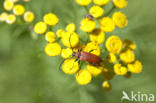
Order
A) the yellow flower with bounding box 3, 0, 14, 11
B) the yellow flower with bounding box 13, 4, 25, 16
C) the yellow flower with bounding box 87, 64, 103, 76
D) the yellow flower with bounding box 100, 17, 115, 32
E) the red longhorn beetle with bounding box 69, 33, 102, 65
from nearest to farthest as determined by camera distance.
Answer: the red longhorn beetle with bounding box 69, 33, 102, 65 < the yellow flower with bounding box 87, 64, 103, 76 < the yellow flower with bounding box 100, 17, 115, 32 < the yellow flower with bounding box 13, 4, 25, 16 < the yellow flower with bounding box 3, 0, 14, 11

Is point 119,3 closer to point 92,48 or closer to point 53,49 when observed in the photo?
point 92,48

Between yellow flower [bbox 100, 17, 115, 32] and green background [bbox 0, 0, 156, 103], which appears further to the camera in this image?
green background [bbox 0, 0, 156, 103]

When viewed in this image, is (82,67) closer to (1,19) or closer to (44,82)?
(44,82)

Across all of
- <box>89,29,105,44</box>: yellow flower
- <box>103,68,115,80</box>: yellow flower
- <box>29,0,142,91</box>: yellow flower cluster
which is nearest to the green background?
<box>29,0,142,91</box>: yellow flower cluster

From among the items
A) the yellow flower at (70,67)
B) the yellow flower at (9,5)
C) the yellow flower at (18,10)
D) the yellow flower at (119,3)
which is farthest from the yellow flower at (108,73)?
the yellow flower at (9,5)

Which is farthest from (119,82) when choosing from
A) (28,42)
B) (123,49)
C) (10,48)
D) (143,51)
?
(10,48)

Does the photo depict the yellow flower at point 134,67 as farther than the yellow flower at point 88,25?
Yes

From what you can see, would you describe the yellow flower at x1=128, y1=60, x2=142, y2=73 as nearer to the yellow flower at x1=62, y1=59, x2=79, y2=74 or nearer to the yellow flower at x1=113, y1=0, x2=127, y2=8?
the yellow flower at x1=62, y1=59, x2=79, y2=74

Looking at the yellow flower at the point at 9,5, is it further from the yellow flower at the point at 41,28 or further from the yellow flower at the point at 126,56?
the yellow flower at the point at 126,56
